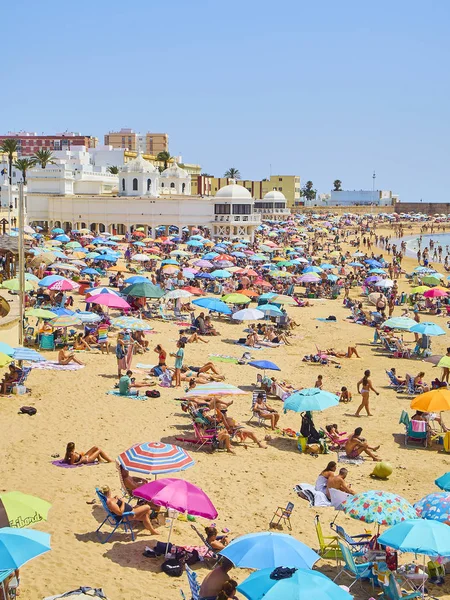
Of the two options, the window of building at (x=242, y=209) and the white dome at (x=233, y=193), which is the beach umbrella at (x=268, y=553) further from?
the window of building at (x=242, y=209)

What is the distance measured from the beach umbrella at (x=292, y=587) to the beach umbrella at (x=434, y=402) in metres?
7.36

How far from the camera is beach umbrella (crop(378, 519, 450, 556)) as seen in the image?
7647 millimetres

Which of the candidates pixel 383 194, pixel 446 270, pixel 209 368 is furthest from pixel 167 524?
pixel 383 194

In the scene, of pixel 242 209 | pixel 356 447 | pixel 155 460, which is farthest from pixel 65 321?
pixel 242 209

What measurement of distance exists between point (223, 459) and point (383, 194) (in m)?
171

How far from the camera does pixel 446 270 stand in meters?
49.0

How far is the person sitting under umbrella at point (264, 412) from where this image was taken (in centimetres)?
1455

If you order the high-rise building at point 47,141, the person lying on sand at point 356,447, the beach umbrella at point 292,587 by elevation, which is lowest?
the person lying on sand at point 356,447

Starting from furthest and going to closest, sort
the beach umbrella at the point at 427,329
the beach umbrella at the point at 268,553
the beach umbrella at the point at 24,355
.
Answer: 1. the beach umbrella at the point at 427,329
2. the beach umbrella at the point at 24,355
3. the beach umbrella at the point at 268,553

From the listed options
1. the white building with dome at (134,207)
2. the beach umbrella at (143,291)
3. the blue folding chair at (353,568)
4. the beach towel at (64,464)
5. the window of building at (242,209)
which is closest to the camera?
the blue folding chair at (353,568)

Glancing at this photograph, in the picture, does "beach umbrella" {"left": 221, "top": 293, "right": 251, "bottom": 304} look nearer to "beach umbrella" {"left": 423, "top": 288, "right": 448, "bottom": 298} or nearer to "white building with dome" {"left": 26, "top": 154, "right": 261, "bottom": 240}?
"beach umbrella" {"left": 423, "top": 288, "right": 448, "bottom": 298}

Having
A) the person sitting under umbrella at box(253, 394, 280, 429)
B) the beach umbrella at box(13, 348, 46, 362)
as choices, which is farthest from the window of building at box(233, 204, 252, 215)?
the person sitting under umbrella at box(253, 394, 280, 429)

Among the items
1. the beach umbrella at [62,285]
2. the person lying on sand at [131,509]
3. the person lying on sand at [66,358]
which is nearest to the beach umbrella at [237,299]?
the beach umbrella at [62,285]

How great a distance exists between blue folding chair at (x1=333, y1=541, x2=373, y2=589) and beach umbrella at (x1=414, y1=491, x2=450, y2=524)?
34.4 inches
